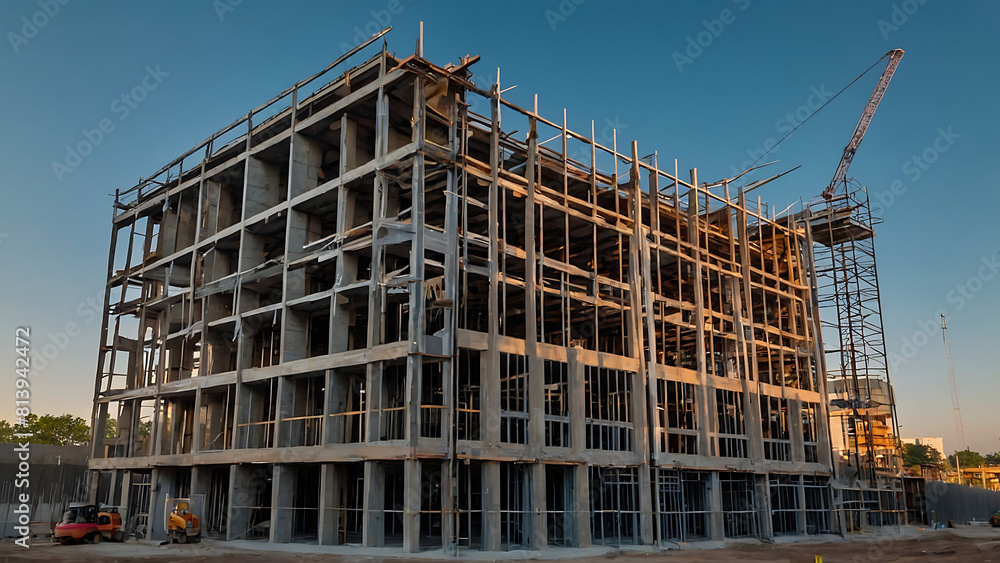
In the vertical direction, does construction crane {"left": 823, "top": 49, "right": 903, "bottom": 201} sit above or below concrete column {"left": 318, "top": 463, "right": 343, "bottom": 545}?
above

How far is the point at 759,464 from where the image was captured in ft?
122

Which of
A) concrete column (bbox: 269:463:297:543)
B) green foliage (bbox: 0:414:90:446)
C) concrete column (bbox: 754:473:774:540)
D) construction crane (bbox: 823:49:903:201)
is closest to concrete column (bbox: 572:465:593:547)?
concrete column (bbox: 269:463:297:543)

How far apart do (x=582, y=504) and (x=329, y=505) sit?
959cm

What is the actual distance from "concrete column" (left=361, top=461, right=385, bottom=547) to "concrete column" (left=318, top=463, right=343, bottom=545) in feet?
8.02

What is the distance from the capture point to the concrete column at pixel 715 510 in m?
33.4

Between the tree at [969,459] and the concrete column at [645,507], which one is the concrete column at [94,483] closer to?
the concrete column at [645,507]

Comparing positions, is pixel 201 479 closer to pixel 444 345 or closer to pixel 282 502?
pixel 282 502

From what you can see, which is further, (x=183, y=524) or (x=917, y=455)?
(x=917, y=455)

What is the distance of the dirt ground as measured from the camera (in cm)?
2436

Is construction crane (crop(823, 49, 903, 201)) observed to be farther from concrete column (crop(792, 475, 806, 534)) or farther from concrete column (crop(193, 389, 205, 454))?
concrete column (crop(193, 389, 205, 454))

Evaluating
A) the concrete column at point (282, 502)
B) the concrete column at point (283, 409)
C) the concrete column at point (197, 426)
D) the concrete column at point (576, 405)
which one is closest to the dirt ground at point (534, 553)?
the concrete column at point (282, 502)

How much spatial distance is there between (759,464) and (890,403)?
1810 cm

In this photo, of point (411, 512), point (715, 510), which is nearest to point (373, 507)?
point (411, 512)

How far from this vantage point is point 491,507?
2527 cm
